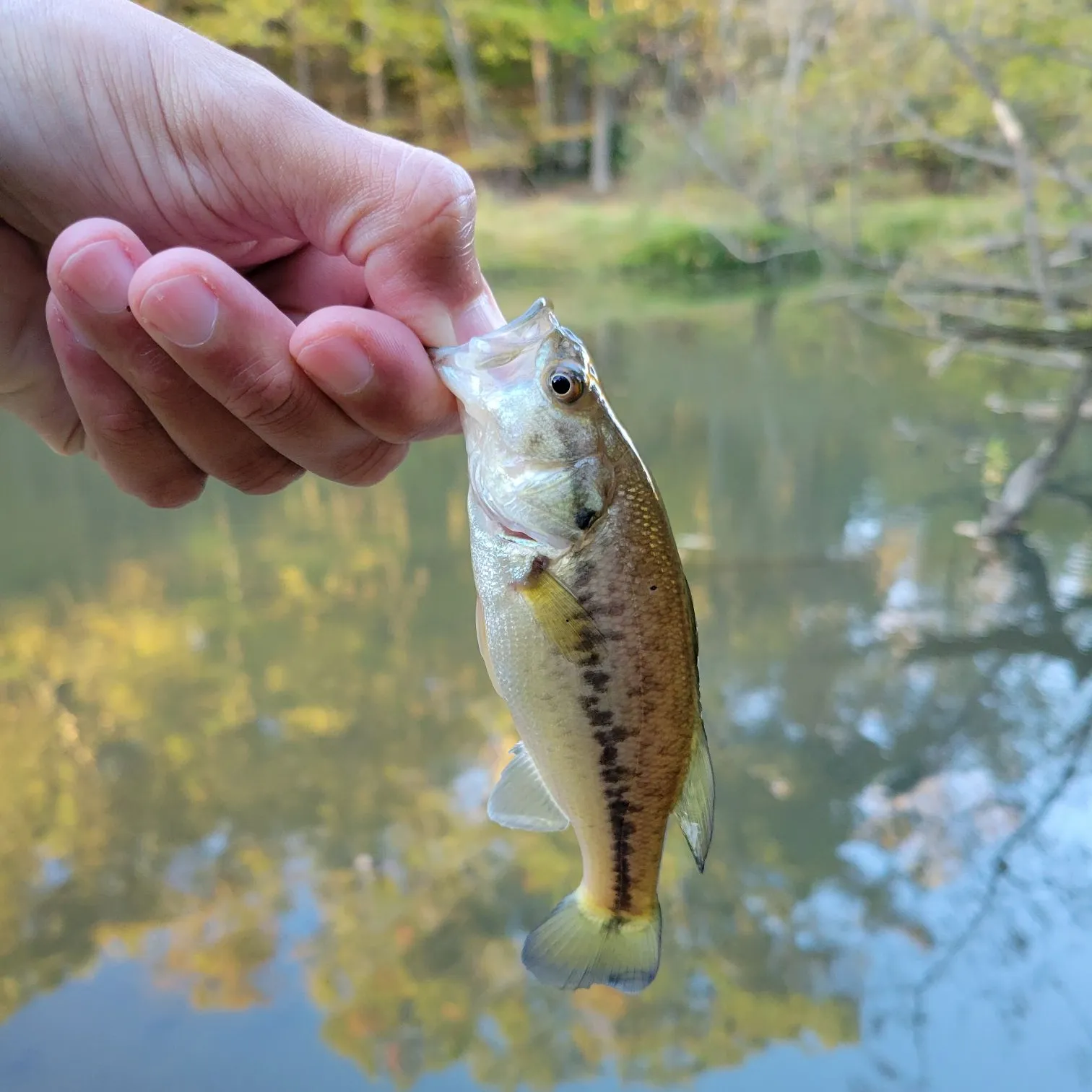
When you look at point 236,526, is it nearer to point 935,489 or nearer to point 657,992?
point 657,992

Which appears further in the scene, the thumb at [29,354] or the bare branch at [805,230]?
the bare branch at [805,230]

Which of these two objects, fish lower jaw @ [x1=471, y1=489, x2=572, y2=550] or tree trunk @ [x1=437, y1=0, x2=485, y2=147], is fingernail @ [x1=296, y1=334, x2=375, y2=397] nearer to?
fish lower jaw @ [x1=471, y1=489, x2=572, y2=550]

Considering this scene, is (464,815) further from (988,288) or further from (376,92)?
(376,92)

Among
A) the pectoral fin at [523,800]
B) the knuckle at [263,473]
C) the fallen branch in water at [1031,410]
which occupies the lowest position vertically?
the fallen branch in water at [1031,410]

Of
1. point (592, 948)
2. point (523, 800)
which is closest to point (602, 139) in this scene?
point (523, 800)

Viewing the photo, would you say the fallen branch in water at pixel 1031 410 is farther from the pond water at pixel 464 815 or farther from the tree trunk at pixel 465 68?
the tree trunk at pixel 465 68

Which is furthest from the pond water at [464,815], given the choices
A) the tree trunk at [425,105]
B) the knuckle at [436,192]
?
the tree trunk at [425,105]
